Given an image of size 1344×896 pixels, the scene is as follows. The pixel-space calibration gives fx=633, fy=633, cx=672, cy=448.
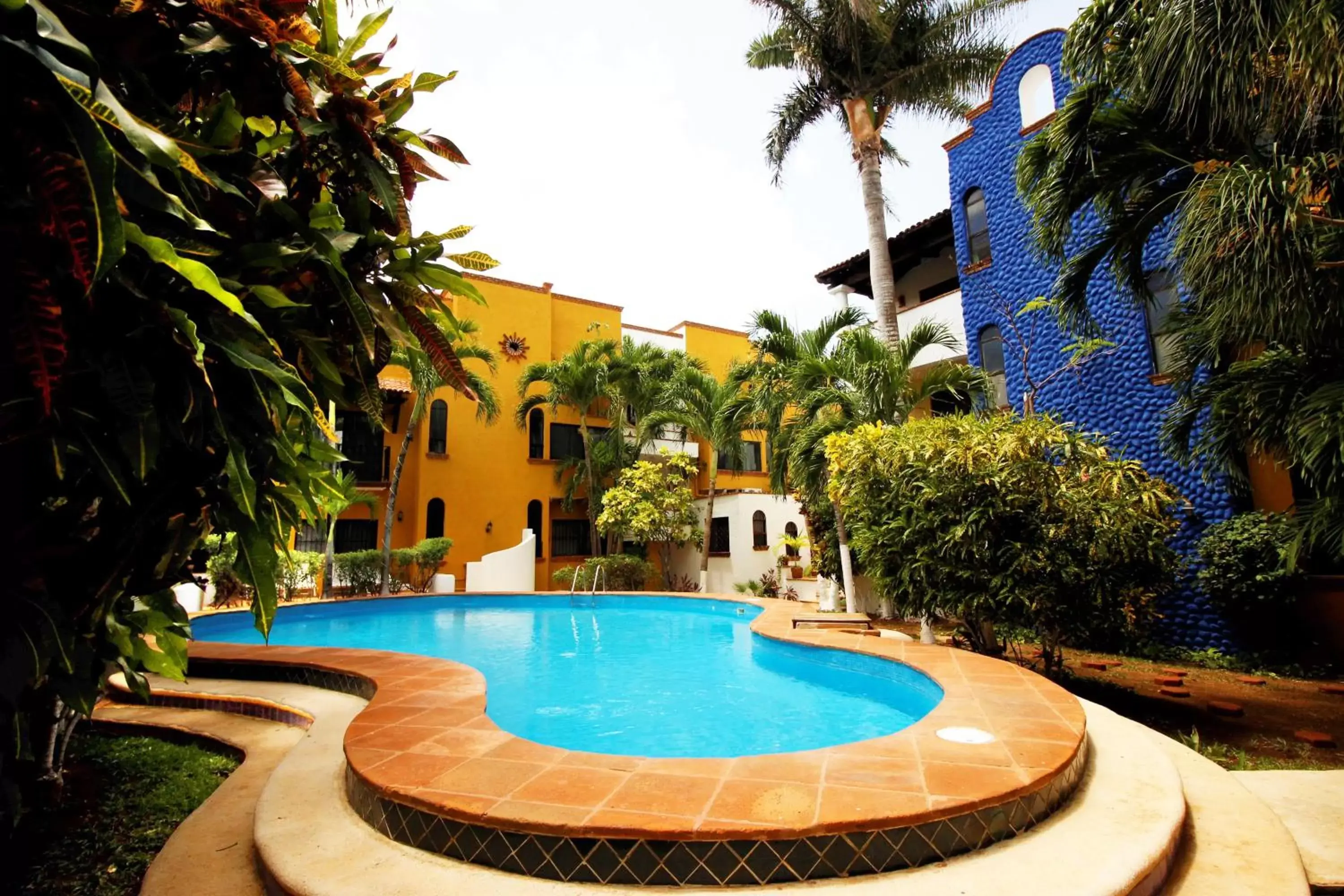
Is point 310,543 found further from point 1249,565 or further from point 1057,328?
point 1249,565

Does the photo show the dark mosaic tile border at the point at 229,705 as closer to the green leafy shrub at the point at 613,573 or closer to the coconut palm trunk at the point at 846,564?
the coconut palm trunk at the point at 846,564

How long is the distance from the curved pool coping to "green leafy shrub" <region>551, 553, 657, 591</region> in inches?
538

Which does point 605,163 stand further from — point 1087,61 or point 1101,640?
point 1101,640

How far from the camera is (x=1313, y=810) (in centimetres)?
361

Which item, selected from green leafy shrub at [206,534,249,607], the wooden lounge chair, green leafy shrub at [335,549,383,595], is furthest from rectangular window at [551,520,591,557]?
the wooden lounge chair

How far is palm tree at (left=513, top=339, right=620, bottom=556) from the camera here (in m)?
19.3

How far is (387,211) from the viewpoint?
2.83m

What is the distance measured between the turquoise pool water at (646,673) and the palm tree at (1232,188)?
3.94m

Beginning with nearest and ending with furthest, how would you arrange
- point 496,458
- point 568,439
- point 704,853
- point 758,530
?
1. point 704,853
2. point 758,530
3. point 496,458
4. point 568,439

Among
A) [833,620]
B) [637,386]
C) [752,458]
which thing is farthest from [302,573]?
[752,458]

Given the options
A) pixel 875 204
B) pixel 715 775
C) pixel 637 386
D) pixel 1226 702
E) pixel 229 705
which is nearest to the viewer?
pixel 715 775

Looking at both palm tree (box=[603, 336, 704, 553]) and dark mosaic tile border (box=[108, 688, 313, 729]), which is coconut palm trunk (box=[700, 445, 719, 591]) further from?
dark mosaic tile border (box=[108, 688, 313, 729])

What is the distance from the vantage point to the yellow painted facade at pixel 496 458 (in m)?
19.3

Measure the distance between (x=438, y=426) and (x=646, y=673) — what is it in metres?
14.0
